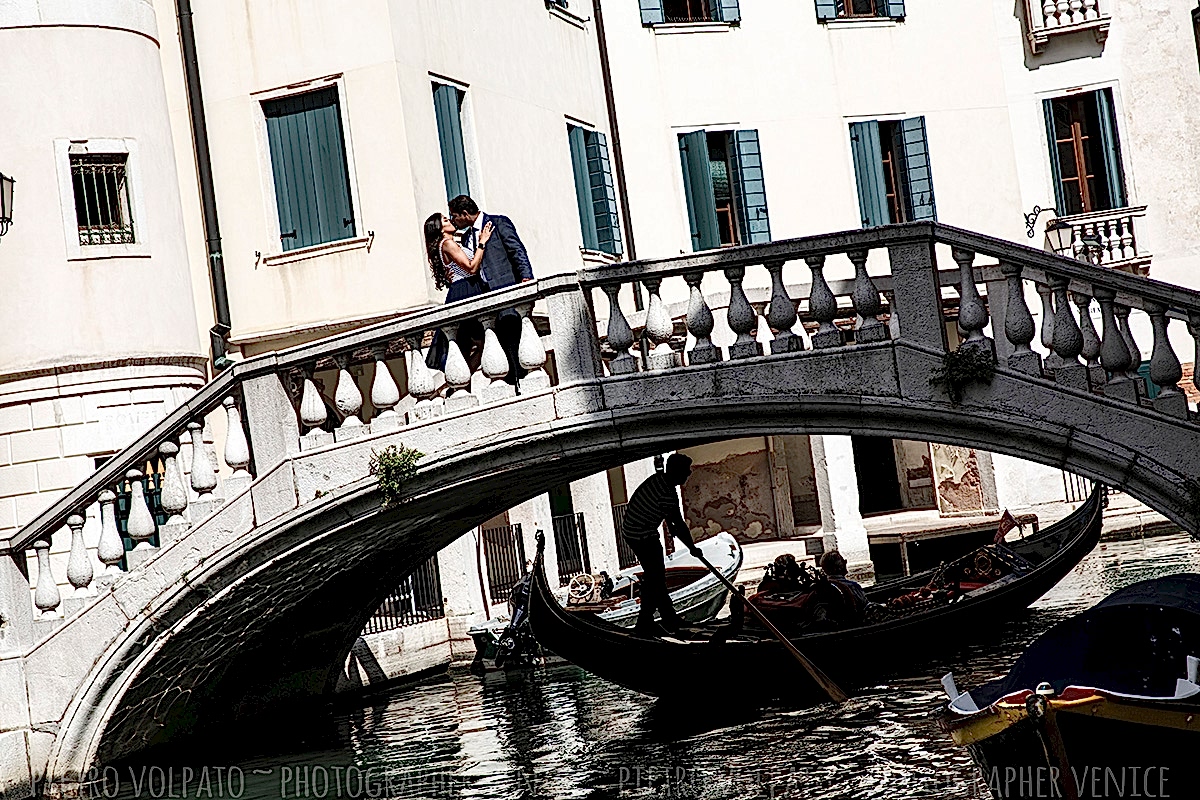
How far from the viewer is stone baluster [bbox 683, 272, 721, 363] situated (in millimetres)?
8336

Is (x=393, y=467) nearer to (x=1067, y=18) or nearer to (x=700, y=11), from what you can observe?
(x=700, y=11)

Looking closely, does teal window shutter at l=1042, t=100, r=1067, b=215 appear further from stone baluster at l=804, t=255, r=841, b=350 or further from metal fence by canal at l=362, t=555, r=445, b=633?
stone baluster at l=804, t=255, r=841, b=350

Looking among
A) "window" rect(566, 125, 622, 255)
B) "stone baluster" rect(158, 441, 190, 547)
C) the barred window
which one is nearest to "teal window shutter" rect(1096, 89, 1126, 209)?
"window" rect(566, 125, 622, 255)

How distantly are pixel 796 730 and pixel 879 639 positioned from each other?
1444mm

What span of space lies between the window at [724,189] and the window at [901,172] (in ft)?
4.16

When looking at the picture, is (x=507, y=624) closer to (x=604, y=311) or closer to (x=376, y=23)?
(x=604, y=311)

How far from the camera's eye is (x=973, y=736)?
21.2ft

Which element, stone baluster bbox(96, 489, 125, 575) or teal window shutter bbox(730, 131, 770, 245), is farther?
teal window shutter bbox(730, 131, 770, 245)

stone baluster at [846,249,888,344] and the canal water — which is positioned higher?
stone baluster at [846,249,888,344]

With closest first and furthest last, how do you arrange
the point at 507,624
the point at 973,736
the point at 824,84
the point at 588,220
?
1. the point at 973,736
2. the point at 507,624
3. the point at 588,220
4. the point at 824,84

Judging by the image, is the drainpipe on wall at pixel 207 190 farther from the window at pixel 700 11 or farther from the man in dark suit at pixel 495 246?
the window at pixel 700 11

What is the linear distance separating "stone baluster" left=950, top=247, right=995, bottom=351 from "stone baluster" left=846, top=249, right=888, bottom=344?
1.28ft

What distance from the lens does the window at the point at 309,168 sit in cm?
1386

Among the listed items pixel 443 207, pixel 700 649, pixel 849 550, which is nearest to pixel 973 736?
pixel 700 649
